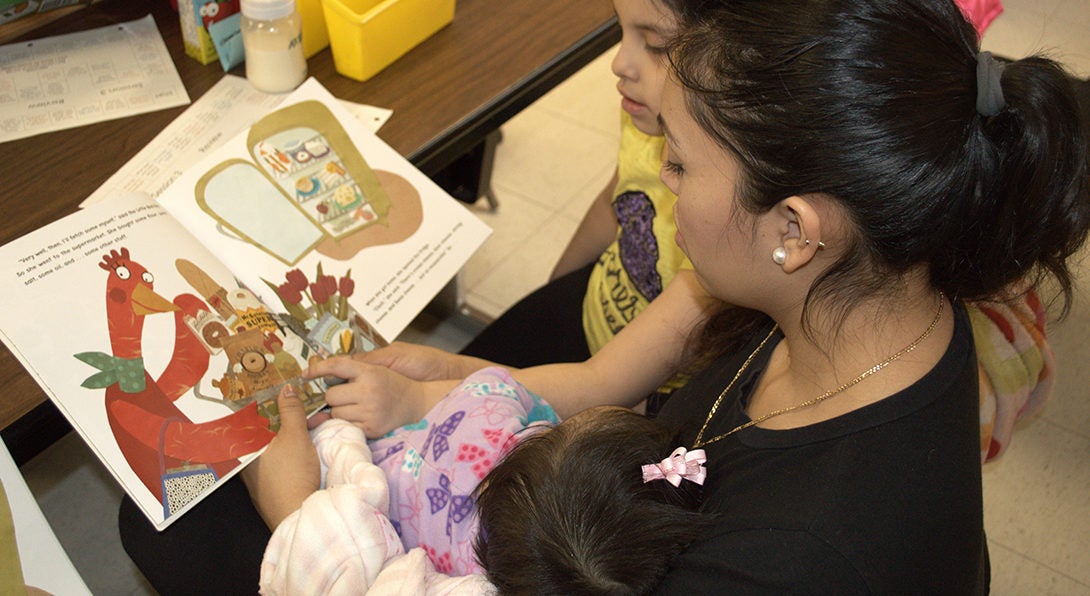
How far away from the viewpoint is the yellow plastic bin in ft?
4.17

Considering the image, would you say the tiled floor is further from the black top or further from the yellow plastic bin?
the yellow plastic bin

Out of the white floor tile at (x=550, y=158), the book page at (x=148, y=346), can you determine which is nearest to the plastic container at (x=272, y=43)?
the book page at (x=148, y=346)

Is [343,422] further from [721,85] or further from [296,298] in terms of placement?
[721,85]

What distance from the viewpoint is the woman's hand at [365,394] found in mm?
1108

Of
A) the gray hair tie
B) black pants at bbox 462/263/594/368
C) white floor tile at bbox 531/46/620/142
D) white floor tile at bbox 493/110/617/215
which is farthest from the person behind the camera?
white floor tile at bbox 531/46/620/142

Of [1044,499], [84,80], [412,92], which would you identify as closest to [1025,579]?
[1044,499]

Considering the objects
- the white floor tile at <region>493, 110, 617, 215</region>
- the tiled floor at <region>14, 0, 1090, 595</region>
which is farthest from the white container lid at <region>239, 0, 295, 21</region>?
the white floor tile at <region>493, 110, 617, 215</region>

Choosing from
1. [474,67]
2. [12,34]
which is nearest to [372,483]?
[474,67]

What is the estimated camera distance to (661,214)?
50.4 inches

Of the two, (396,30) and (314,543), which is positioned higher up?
(396,30)

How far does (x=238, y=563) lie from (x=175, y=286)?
33 cm

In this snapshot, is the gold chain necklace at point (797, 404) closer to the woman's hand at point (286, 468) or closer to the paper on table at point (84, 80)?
the woman's hand at point (286, 468)

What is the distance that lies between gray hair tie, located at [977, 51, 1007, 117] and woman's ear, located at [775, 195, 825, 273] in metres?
0.15

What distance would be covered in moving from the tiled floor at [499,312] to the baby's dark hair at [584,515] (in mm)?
804
